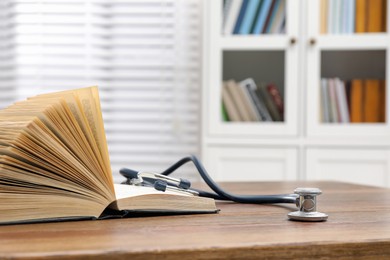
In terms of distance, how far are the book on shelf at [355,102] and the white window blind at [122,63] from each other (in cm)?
63

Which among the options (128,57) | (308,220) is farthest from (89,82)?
(308,220)

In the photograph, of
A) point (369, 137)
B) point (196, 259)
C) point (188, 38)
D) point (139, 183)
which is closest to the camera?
point (196, 259)

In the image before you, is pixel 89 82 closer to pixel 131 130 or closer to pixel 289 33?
pixel 131 130

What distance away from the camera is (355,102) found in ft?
8.61

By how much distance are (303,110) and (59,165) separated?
1.80 metres

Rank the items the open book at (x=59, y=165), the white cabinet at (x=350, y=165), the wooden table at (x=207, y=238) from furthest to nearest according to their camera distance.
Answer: the white cabinet at (x=350, y=165), the open book at (x=59, y=165), the wooden table at (x=207, y=238)

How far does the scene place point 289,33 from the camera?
8.35 ft

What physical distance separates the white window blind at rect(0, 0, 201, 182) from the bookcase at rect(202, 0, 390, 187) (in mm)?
376

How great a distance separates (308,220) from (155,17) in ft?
7.13

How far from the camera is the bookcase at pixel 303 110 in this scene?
252 cm

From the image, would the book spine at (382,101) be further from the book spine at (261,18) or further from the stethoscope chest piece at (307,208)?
the stethoscope chest piece at (307,208)

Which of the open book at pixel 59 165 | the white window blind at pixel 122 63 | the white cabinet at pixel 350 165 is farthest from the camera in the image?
the white window blind at pixel 122 63

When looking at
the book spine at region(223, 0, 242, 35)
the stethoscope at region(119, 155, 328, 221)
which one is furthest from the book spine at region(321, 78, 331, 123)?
the stethoscope at region(119, 155, 328, 221)

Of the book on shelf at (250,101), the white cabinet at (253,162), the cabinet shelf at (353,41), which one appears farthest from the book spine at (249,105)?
the cabinet shelf at (353,41)
